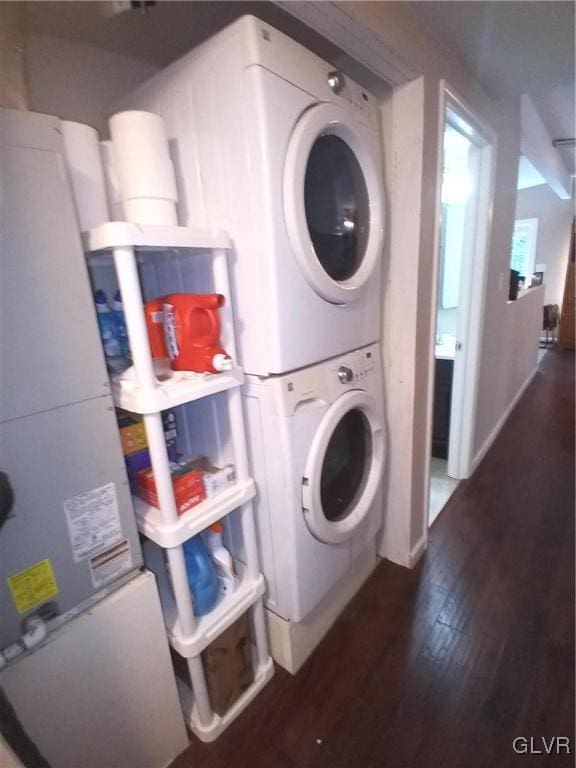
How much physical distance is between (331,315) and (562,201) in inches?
266

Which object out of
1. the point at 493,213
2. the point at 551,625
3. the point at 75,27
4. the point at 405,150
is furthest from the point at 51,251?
the point at 493,213

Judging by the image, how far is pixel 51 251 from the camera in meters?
0.66

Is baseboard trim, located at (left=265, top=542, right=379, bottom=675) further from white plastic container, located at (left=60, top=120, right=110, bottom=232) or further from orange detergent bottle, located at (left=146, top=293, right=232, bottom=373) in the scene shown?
white plastic container, located at (left=60, top=120, right=110, bottom=232)

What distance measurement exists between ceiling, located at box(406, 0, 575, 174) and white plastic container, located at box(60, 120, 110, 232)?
1.05 meters

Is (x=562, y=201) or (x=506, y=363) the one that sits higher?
(x=562, y=201)

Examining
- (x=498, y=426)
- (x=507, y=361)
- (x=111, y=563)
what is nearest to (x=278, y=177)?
(x=111, y=563)

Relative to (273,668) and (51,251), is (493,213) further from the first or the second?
(273,668)

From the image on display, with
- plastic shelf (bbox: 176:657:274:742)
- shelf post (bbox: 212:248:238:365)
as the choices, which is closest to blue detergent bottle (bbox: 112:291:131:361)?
shelf post (bbox: 212:248:238:365)

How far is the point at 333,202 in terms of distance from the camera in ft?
3.57

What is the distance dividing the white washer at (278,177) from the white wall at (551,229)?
239 inches

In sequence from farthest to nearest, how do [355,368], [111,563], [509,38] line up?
[509,38] < [355,368] < [111,563]

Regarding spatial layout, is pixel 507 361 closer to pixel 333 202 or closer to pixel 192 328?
pixel 333 202

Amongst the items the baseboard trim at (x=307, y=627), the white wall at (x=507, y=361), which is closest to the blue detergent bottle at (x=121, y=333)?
the baseboard trim at (x=307, y=627)

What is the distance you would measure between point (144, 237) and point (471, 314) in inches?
72.6
